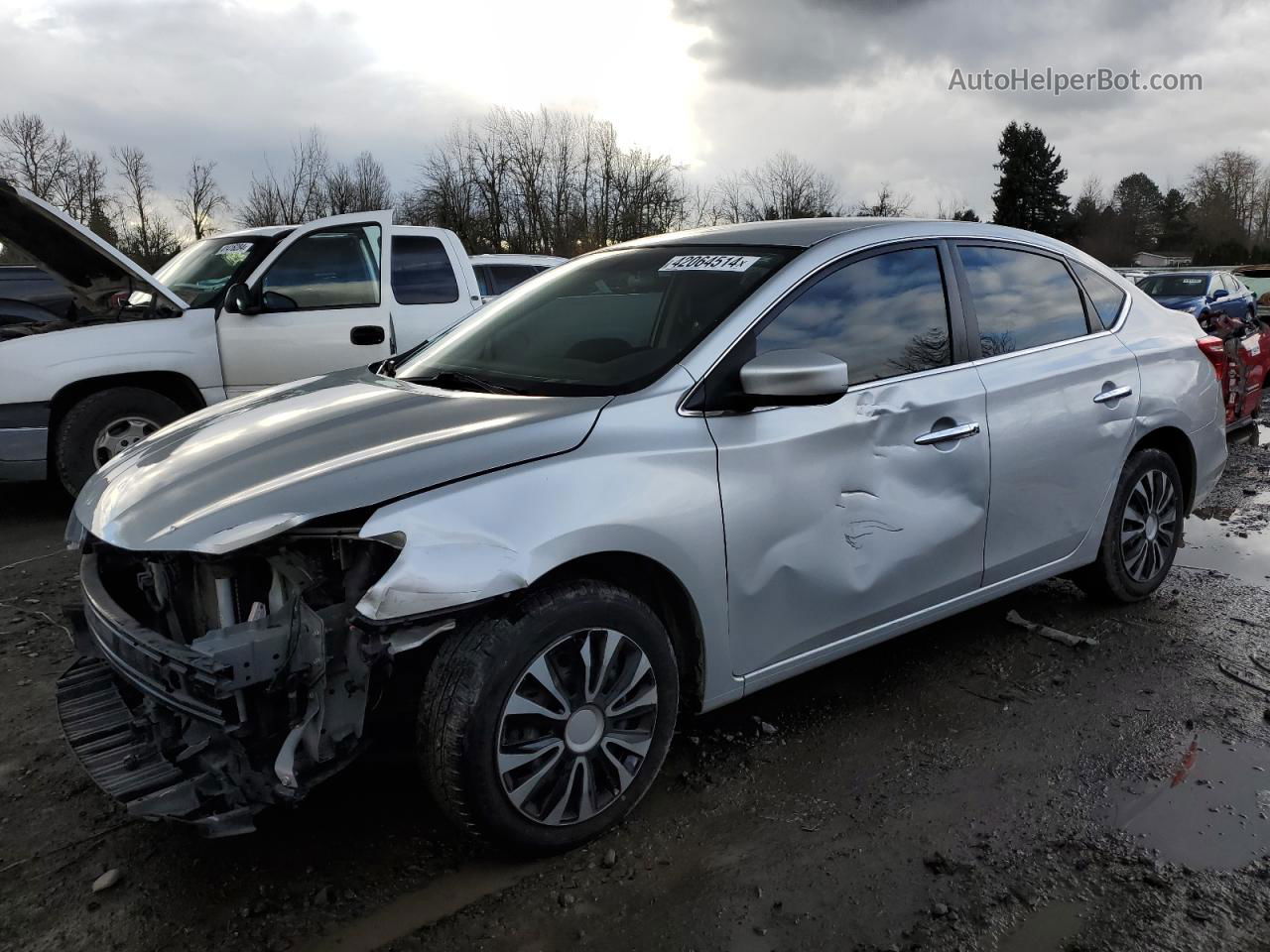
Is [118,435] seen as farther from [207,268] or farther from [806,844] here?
[806,844]

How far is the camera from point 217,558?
2393 millimetres

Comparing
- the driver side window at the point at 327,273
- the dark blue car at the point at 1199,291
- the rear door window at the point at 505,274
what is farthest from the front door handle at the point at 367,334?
the dark blue car at the point at 1199,291

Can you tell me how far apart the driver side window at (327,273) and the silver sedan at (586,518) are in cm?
338

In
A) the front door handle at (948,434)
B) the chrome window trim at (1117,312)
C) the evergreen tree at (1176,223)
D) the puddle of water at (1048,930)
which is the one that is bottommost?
the puddle of water at (1048,930)

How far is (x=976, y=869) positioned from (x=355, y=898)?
1638mm

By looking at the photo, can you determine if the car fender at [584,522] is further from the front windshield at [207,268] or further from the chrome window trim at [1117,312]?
the front windshield at [207,268]

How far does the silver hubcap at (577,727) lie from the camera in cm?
246

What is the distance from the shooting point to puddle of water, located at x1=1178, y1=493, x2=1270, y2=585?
5180 mm

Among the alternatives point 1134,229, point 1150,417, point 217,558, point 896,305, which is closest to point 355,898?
point 217,558

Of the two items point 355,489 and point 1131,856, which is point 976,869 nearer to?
point 1131,856

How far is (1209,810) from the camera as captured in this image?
2.91 m

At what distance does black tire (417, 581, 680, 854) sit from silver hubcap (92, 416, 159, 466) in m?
4.76

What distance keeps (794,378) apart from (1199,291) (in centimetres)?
1998

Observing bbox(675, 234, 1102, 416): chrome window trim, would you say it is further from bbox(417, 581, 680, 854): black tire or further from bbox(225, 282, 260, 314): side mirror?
bbox(225, 282, 260, 314): side mirror
